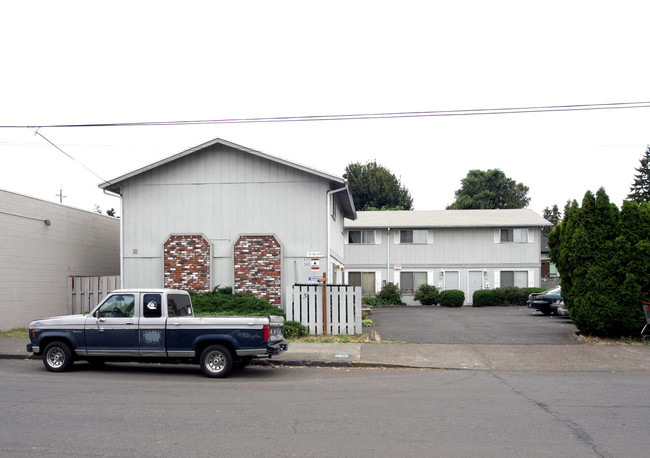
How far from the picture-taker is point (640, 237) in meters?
16.7

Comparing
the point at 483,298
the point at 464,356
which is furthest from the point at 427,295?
the point at 464,356

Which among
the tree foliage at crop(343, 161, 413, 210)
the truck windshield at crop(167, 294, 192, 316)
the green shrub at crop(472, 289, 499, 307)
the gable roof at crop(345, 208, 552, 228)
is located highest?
the tree foliage at crop(343, 161, 413, 210)

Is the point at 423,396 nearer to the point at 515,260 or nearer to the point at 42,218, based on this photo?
the point at 42,218

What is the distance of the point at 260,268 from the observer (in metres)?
21.0

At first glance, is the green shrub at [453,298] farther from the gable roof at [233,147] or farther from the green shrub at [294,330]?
the green shrub at [294,330]

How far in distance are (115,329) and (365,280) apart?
29.4 meters

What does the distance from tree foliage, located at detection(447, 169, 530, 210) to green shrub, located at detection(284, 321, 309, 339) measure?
56352mm

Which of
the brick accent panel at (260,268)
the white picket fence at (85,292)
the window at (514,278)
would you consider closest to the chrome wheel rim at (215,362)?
the brick accent panel at (260,268)

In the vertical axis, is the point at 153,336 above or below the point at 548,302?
above

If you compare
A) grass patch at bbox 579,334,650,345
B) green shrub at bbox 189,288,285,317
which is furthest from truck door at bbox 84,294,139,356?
grass patch at bbox 579,334,650,345

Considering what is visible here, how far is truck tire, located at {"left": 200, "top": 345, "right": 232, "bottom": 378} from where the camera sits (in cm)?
1216

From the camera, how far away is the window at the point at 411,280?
1599 inches

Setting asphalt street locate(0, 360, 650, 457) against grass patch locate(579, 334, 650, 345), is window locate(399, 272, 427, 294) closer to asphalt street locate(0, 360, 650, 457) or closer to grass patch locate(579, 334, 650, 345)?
grass patch locate(579, 334, 650, 345)

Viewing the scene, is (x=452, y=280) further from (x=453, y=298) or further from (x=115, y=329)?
(x=115, y=329)
